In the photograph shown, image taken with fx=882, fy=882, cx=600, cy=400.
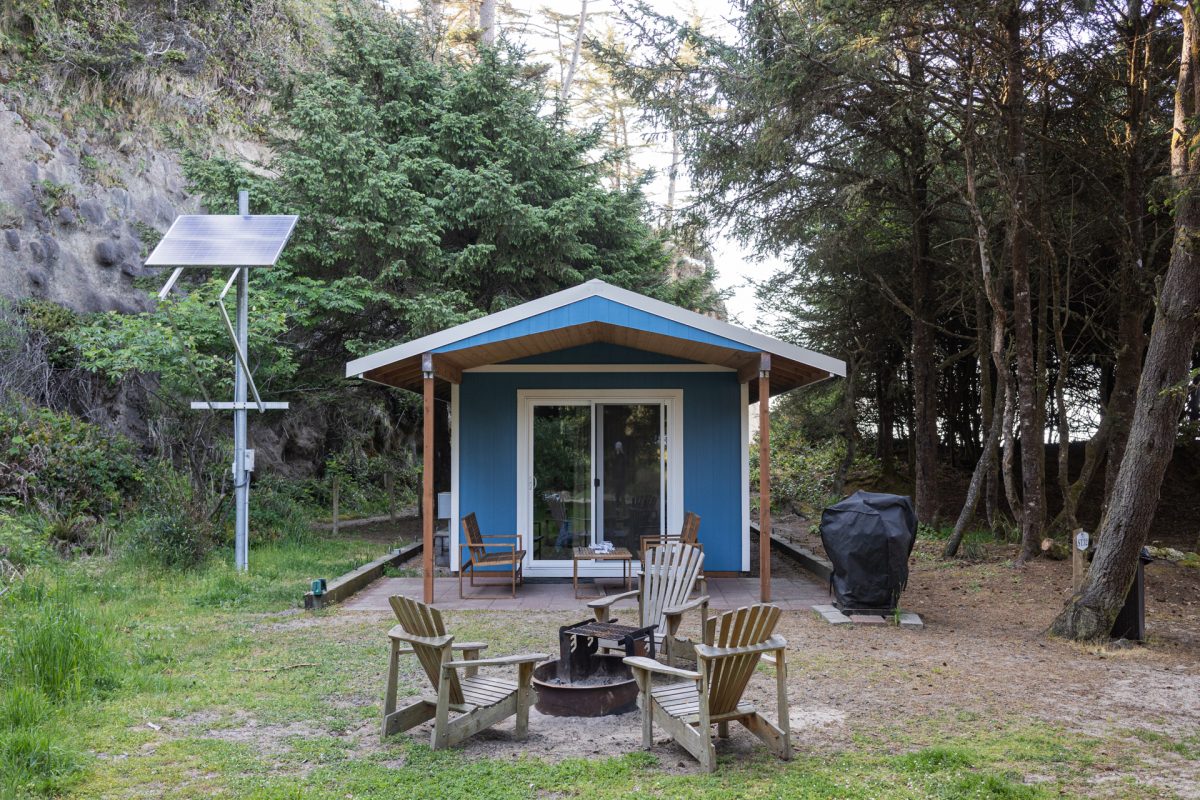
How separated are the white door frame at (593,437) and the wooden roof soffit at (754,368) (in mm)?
696

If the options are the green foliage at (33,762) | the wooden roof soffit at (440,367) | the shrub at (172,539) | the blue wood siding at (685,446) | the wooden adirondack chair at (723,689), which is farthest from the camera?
the blue wood siding at (685,446)

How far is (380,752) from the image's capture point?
4125mm

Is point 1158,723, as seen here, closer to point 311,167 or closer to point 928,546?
point 928,546

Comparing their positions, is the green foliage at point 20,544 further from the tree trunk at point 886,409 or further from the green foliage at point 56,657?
the tree trunk at point 886,409

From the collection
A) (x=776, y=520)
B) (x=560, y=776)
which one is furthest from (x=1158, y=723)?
(x=776, y=520)

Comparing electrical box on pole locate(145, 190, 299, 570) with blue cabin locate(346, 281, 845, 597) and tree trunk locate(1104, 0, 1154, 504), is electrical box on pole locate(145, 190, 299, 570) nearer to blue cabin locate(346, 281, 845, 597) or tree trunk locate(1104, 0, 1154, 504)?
blue cabin locate(346, 281, 845, 597)

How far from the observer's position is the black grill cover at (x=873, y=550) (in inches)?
289

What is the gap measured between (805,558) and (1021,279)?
3979 mm

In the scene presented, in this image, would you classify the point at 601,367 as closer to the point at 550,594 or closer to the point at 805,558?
the point at 550,594

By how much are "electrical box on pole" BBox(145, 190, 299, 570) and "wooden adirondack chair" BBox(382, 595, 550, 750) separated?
17.7ft

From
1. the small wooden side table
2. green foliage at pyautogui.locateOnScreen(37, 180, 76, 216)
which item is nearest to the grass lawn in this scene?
the small wooden side table

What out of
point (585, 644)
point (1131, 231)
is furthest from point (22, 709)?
point (1131, 231)

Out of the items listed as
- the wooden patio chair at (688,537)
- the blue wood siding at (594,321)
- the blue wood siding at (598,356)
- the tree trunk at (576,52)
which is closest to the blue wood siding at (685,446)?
the blue wood siding at (598,356)

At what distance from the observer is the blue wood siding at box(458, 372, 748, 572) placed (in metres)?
9.55
